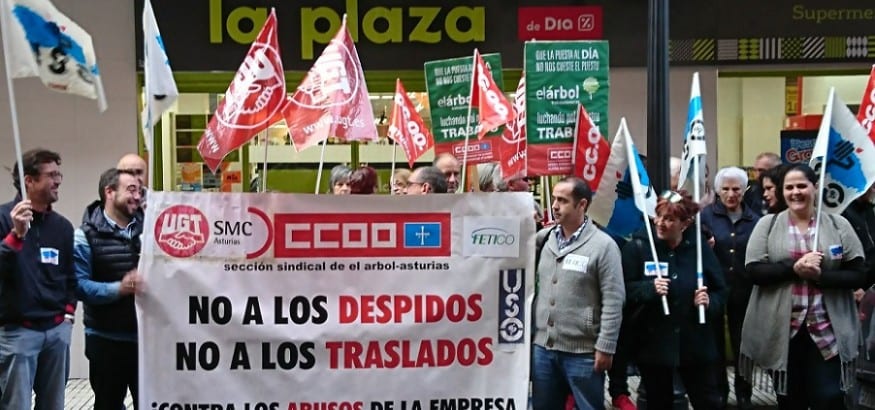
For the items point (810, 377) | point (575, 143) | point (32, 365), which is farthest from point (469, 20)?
point (32, 365)

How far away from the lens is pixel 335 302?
5.19m

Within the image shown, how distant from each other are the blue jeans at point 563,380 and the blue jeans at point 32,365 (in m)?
3.06

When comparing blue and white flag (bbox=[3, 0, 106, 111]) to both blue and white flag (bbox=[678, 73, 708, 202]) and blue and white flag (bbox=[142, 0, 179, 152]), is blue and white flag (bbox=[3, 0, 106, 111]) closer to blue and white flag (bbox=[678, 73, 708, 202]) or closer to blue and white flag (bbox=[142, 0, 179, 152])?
blue and white flag (bbox=[142, 0, 179, 152])

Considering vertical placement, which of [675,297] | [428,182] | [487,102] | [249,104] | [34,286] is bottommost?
[675,297]

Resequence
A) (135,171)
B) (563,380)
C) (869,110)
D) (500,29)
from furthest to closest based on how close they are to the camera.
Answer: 1. (500,29)
2. (869,110)
3. (135,171)
4. (563,380)

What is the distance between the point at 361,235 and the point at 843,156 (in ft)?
11.1

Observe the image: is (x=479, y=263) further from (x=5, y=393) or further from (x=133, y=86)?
(x=133, y=86)

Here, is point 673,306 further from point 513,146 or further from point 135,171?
point 135,171

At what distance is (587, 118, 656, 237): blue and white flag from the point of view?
244 inches

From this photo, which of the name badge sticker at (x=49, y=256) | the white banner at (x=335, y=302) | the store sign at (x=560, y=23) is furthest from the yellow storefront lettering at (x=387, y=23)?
the white banner at (x=335, y=302)

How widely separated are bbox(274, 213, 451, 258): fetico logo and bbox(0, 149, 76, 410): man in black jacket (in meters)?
1.70

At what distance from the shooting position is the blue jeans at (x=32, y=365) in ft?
19.1

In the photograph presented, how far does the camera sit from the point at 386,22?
32.9ft

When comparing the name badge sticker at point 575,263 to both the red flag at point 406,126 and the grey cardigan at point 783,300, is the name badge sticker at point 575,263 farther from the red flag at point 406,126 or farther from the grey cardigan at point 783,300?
the red flag at point 406,126
